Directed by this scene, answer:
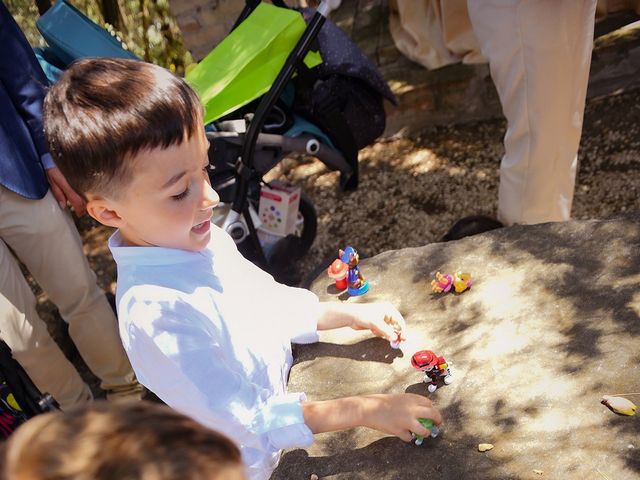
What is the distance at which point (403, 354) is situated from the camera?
2031mm

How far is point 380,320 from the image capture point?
2020 mm

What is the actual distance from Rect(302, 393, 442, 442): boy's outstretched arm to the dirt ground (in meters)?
2.27

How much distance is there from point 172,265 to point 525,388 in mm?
962

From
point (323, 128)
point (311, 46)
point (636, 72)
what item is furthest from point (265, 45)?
point (636, 72)

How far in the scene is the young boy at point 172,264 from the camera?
1.52m

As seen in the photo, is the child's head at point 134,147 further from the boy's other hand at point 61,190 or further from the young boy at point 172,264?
the boy's other hand at point 61,190

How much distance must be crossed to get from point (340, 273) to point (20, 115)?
142 centimetres

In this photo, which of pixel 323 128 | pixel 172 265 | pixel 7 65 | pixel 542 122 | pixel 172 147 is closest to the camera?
pixel 172 147

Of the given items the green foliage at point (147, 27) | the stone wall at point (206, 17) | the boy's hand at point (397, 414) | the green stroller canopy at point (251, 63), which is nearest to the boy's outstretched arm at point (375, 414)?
the boy's hand at point (397, 414)

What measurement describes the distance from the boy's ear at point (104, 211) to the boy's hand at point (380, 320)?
2.51 ft

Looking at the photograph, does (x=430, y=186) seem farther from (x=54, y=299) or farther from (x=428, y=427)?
(x=428, y=427)

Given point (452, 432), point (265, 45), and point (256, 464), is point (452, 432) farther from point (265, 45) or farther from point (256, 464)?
point (265, 45)

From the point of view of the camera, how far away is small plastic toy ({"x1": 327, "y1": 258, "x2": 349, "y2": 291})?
93.4 inches

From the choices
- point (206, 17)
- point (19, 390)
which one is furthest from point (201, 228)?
point (206, 17)
